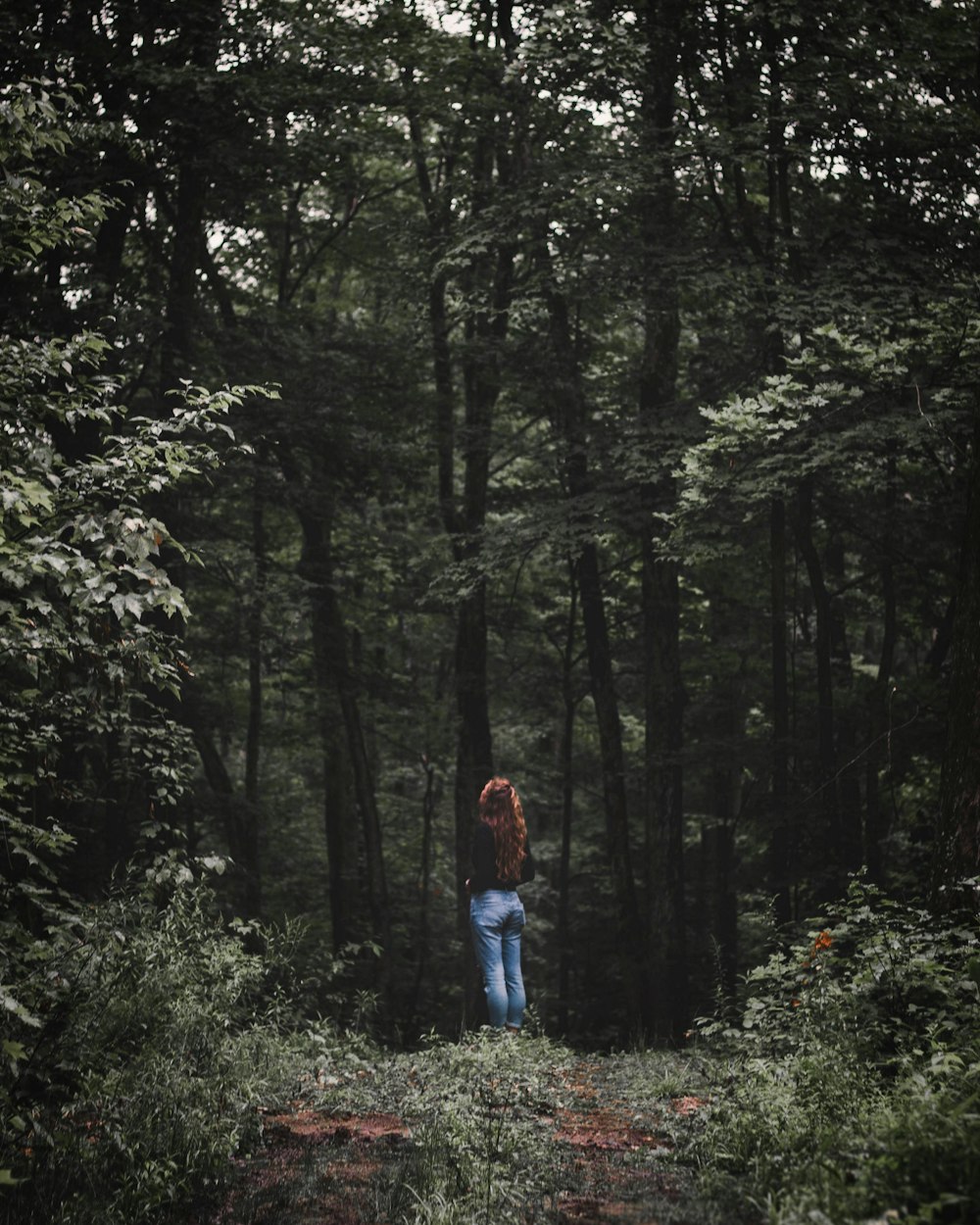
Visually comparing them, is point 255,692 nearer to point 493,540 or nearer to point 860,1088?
point 493,540

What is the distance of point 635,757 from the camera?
2611 cm

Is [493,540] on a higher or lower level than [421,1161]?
higher

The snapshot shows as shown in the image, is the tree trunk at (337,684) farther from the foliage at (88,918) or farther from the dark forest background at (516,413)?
the foliage at (88,918)

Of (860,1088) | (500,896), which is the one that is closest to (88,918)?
(500,896)

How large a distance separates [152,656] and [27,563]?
977 millimetres

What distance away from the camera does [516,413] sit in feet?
67.5

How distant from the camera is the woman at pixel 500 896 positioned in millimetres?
9695

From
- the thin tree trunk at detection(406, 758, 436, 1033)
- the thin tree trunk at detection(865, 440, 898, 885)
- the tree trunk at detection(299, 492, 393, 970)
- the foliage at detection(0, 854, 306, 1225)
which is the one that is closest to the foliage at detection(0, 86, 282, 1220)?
the foliage at detection(0, 854, 306, 1225)

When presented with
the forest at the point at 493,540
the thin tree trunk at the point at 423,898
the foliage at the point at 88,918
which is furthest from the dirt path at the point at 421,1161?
the thin tree trunk at the point at 423,898

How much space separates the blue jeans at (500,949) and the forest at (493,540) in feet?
Answer: 1.61

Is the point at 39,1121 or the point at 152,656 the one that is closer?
the point at 39,1121

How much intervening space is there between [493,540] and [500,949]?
21.1ft

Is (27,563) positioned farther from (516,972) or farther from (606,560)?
(606,560)

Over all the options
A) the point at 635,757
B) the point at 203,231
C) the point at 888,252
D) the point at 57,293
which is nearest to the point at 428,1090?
the point at 57,293
